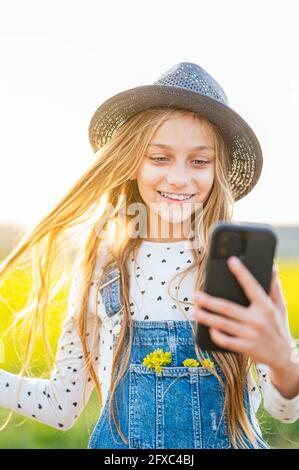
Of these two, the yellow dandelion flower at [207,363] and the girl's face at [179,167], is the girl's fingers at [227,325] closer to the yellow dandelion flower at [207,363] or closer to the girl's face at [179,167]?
the yellow dandelion flower at [207,363]

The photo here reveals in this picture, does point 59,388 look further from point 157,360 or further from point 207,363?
point 207,363

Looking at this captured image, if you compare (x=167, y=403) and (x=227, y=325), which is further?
(x=167, y=403)

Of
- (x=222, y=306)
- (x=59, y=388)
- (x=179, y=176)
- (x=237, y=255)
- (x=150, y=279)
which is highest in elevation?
(x=179, y=176)

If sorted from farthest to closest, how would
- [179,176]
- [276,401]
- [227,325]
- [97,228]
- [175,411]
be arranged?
[97,228] → [179,176] → [175,411] → [276,401] → [227,325]

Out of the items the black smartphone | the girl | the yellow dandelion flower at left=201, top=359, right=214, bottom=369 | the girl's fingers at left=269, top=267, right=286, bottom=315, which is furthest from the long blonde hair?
the black smartphone

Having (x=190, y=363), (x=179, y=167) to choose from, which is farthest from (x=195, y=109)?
(x=190, y=363)

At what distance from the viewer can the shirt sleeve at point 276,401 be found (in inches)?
89.9

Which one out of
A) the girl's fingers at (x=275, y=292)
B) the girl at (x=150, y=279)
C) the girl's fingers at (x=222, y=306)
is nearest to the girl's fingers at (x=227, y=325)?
the girl's fingers at (x=222, y=306)

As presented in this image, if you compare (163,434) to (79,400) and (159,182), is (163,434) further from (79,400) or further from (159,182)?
(159,182)

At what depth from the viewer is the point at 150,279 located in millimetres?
2820

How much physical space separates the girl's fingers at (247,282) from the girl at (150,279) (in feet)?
1.71

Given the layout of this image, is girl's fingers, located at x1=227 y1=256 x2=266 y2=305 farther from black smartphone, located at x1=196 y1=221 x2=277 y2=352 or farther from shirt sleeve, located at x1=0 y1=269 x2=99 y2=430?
shirt sleeve, located at x1=0 y1=269 x2=99 y2=430

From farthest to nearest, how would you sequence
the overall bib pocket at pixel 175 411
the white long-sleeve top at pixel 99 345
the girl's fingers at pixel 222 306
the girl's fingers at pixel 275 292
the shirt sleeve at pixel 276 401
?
the white long-sleeve top at pixel 99 345
the overall bib pocket at pixel 175 411
the shirt sleeve at pixel 276 401
the girl's fingers at pixel 275 292
the girl's fingers at pixel 222 306

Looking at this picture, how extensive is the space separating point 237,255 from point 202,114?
1094 mm
